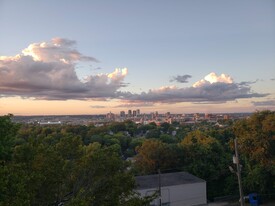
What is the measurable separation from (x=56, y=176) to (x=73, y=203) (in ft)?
8.44

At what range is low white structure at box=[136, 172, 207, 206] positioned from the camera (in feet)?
102

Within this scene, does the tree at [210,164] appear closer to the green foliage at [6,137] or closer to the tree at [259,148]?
the tree at [259,148]

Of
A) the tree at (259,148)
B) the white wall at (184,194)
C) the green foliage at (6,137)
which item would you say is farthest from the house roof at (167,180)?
the green foliage at (6,137)

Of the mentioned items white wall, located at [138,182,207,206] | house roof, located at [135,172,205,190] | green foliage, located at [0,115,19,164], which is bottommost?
white wall, located at [138,182,207,206]

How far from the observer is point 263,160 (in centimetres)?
3325

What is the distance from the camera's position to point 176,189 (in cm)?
3195

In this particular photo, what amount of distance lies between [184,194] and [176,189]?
1187 millimetres

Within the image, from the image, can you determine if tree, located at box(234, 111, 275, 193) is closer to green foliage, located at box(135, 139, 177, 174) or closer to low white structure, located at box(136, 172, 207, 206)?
low white structure, located at box(136, 172, 207, 206)

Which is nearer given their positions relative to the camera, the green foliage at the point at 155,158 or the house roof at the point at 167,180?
the house roof at the point at 167,180

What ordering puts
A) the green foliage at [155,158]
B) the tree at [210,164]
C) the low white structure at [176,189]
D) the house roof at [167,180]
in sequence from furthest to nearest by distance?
the green foliage at [155,158], the tree at [210,164], the house roof at [167,180], the low white structure at [176,189]

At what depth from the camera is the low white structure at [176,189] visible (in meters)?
31.0

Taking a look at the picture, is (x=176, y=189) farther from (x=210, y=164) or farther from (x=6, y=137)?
(x=6, y=137)

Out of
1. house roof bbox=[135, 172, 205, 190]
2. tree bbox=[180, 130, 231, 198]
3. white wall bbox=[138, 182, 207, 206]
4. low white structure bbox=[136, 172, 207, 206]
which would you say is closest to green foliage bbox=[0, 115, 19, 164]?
low white structure bbox=[136, 172, 207, 206]

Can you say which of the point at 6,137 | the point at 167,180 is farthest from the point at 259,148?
the point at 6,137
